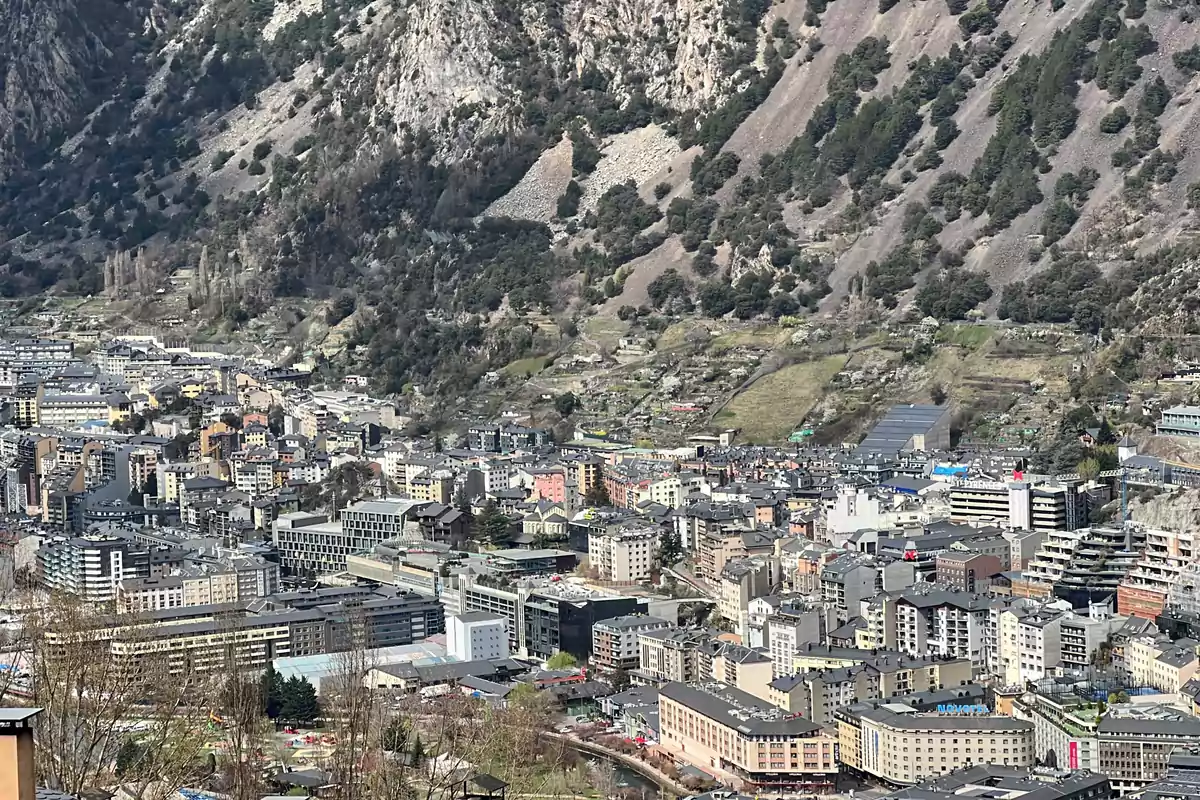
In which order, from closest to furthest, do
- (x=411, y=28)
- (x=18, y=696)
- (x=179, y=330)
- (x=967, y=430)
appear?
(x=18, y=696) < (x=967, y=430) < (x=179, y=330) < (x=411, y=28)

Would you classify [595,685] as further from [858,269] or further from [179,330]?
[179,330]

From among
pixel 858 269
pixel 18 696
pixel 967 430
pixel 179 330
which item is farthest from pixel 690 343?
pixel 18 696

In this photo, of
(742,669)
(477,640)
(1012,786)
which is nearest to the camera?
(1012,786)

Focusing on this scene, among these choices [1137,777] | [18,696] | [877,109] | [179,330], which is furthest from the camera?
Result: [179,330]

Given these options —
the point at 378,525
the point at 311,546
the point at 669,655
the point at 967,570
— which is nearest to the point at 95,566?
the point at 311,546

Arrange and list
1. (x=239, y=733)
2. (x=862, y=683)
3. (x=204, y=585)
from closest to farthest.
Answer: (x=239, y=733) → (x=862, y=683) → (x=204, y=585)

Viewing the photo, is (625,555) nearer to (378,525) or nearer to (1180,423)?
(378,525)

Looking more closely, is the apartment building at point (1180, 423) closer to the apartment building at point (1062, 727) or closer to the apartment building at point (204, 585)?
the apartment building at point (1062, 727)
